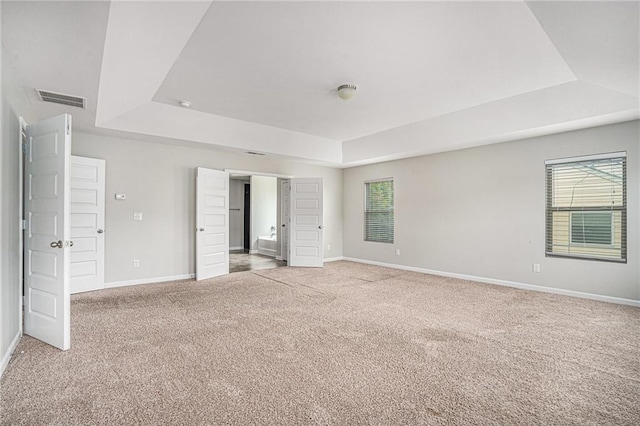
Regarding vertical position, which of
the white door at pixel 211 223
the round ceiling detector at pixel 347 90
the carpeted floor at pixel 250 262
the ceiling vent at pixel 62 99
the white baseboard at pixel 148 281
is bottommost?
the carpeted floor at pixel 250 262

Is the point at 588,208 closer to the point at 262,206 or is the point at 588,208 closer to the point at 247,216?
the point at 262,206

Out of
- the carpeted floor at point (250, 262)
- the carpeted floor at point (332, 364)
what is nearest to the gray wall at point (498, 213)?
the carpeted floor at point (332, 364)

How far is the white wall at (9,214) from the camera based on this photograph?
8.21 feet

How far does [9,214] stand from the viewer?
8.85 feet

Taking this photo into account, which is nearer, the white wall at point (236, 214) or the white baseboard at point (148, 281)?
the white baseboard at point (148, 281)

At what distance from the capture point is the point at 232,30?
9.23ft

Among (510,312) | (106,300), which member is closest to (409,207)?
(510,312)

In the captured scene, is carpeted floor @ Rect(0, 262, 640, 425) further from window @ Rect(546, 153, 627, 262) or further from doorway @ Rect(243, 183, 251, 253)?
doorway @ Rect(243, 183, 251, 253)

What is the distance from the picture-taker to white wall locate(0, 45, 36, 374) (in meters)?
2.50

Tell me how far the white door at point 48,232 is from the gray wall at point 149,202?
2036 mm

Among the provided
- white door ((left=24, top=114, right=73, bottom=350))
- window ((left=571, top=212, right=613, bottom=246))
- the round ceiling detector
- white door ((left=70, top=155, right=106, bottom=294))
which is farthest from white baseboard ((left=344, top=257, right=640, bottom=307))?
white door ((left=24, top=114, right=73, bottom=350))

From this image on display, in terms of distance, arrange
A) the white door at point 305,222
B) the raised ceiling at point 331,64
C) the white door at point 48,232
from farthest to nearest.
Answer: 1. the white door at point 305,222
2. the white door at point 48,232
3. the raised ceiling at point 331,64

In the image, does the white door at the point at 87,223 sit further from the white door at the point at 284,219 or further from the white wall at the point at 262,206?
the white wall at the point at 262,206

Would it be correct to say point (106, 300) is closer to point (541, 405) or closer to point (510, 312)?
point (541, 405)
